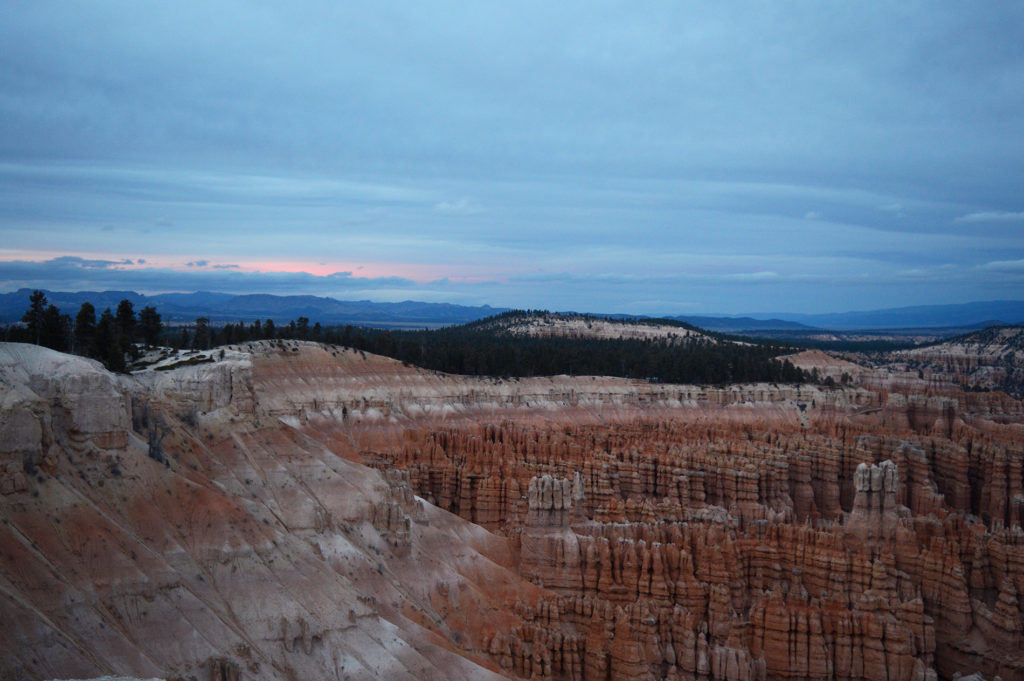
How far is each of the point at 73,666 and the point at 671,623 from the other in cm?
2387

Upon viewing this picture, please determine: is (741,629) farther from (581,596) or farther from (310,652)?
(310,652)

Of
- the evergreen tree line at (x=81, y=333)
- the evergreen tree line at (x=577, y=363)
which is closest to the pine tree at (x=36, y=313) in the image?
the evergreen tree line at (x=81, y=333)

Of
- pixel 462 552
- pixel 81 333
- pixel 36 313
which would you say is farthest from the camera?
pixel 81 333

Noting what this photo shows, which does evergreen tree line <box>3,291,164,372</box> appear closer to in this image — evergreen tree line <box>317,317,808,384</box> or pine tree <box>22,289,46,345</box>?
pine tree <box>22,289,46,345</box>

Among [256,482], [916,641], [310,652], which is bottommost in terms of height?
[916,641]

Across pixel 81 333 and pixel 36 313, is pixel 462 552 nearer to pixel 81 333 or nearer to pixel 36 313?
pixel 81 333

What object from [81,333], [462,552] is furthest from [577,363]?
[462,552]

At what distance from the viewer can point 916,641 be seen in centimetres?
3753

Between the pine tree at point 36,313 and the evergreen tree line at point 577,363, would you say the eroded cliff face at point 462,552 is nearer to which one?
the pine tree at point 36,313

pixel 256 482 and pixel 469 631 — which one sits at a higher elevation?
pixel 256 482

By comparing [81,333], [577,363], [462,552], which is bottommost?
[462,552]

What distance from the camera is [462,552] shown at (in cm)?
3959

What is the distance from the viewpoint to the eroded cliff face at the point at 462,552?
78.9ft

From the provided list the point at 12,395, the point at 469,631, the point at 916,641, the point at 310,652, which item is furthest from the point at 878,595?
the point at 12,395
